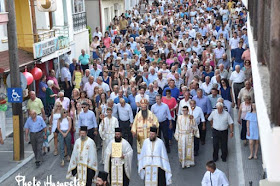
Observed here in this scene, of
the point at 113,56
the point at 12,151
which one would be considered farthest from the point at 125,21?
the point at 12,151

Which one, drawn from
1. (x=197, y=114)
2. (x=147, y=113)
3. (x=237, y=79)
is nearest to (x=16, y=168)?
(x=147, y=113)

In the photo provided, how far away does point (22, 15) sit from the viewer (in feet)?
63.9

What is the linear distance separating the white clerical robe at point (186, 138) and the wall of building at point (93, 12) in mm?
21368

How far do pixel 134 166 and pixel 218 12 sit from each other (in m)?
20.2

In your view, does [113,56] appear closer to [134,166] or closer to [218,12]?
[134,166]

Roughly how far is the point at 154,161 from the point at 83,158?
1.47 metres

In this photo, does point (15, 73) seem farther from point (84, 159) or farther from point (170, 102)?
point (170, 102)

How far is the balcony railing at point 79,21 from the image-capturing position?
26312 millimetres

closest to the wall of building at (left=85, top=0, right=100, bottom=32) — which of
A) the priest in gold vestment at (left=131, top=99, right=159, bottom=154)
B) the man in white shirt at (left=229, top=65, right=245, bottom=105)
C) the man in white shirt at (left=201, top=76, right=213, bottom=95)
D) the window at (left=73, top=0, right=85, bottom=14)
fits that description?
the window at (left=73, top=0, right=85, bottom=14)

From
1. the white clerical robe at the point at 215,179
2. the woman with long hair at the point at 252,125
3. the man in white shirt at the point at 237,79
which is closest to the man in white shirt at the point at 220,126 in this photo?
the woman with long hair at the point at 252,125

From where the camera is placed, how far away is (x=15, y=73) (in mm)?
13242

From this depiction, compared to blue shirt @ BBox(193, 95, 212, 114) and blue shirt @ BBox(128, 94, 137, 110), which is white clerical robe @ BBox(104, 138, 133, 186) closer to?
blue shirt @ BBox(193, 95, 212, 114)

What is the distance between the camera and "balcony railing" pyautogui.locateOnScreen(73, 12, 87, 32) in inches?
1036

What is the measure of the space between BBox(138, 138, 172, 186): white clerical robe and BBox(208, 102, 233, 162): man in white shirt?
237cm
